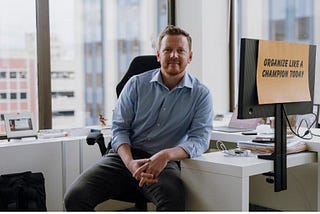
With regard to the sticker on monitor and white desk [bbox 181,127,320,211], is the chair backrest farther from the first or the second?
white desk [bbox 181,127,320,211]

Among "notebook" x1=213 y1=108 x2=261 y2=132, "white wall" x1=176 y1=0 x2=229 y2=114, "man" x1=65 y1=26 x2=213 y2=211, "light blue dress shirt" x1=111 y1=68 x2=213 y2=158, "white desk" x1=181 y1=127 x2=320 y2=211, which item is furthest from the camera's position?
"white wall" x1=176 y1=0 x2=229 y2=114

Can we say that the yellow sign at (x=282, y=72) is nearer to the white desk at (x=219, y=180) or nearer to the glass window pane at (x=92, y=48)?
the white desk at (x=219, y=180)

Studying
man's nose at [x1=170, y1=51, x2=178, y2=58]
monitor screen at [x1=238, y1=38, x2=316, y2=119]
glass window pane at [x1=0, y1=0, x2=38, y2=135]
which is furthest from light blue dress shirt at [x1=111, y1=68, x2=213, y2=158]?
glass window pane at [x1=0, y1=0, x2=38, y2=135]

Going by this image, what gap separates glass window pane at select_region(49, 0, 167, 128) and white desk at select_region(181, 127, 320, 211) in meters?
1.65

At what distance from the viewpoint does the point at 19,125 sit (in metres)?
2.89

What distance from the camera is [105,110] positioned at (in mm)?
3619

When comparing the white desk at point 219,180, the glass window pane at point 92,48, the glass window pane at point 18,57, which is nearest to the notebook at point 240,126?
the white desk at point 219,180

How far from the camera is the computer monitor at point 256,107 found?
1839 millimetres

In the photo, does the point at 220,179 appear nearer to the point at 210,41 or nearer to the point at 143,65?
the point at 143,65

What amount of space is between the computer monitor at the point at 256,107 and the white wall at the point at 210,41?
1943 mm

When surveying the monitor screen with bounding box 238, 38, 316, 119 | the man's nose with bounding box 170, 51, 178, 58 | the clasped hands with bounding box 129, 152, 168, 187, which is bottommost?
the clasped hands with bounding box 129, 152, 168, 187

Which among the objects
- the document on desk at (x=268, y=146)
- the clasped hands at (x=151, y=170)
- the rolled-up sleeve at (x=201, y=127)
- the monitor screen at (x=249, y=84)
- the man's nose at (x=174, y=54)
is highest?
the man's nose at (x=174, y=54)

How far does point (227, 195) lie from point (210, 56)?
2.39 meters

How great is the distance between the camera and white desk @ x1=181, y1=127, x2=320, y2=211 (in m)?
1.76
